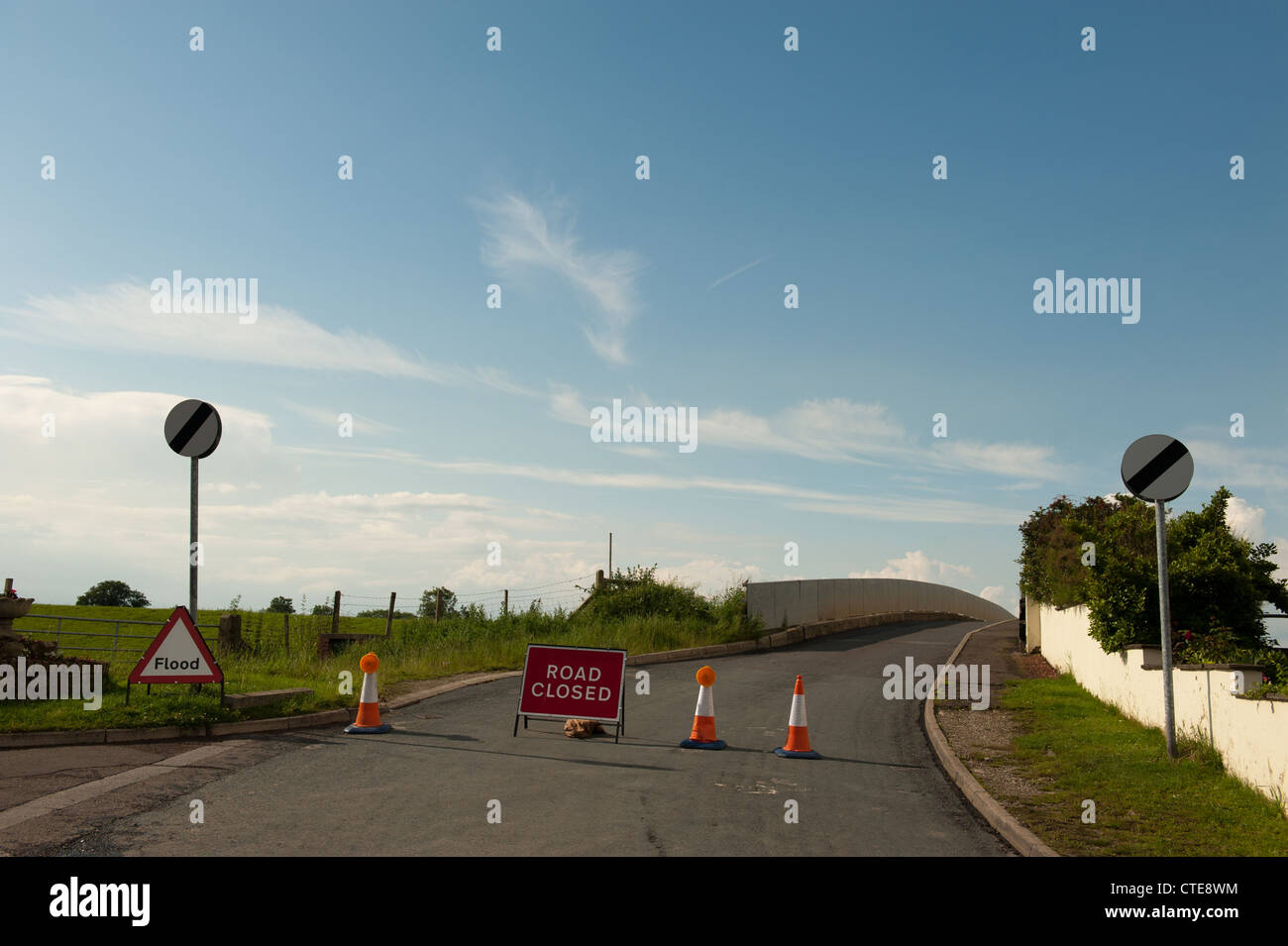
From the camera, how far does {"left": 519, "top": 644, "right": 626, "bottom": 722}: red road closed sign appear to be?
37.9 feet

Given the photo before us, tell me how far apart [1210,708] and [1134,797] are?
2.12 m

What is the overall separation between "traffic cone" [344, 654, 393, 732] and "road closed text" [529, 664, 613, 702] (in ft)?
6.31

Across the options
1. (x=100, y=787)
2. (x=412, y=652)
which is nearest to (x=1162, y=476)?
(x=100, y=787)

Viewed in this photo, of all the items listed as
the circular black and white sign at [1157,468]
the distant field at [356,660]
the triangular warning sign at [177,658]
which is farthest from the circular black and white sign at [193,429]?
the circular black and white sign at [1157,468]

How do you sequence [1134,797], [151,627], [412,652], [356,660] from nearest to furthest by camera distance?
[1134,797], [356,660], [412,652], [151,627]

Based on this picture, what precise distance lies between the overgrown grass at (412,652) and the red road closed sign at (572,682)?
304 cm

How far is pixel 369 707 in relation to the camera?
38.2 ft

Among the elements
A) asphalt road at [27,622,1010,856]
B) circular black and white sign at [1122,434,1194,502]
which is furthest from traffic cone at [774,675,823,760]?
circular black and white sign at [1122,434,1194,502]

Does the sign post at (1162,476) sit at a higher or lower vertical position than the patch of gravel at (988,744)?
higher

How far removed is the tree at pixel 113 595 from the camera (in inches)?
2859

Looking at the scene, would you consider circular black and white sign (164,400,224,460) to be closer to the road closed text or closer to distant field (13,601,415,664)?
the road closed text

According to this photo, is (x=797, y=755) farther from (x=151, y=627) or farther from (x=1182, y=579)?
(x=151, y=627)

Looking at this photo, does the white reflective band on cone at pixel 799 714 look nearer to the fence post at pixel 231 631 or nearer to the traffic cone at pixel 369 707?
the traffic cone at pixel 369 707
